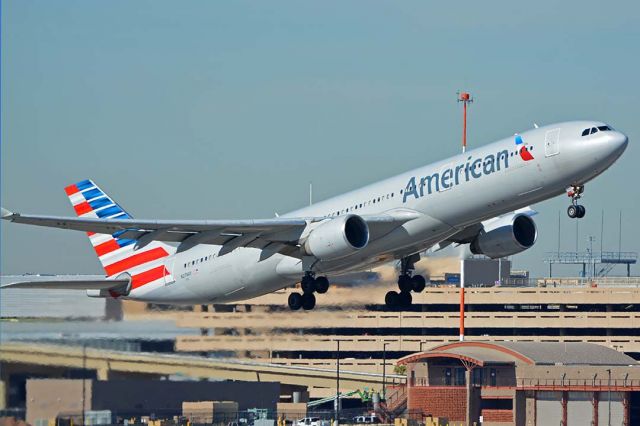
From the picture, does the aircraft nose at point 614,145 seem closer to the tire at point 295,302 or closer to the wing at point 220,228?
the wing at point 220,228

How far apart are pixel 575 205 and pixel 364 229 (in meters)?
7.14

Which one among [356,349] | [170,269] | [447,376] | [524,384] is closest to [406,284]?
[170,269]

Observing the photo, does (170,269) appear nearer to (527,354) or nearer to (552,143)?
(552,143)

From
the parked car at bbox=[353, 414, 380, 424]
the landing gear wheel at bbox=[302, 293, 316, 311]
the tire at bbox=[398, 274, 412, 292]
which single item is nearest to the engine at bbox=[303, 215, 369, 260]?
the landing gear wheel at bbox=[302, 293, 316, 311]

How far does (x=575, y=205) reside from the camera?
1783 inches

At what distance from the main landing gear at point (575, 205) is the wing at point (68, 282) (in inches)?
720

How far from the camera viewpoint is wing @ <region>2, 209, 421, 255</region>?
4697 centimetres

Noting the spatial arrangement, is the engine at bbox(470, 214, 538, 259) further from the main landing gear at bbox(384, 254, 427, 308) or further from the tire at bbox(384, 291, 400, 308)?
the tire at bbox(384, 291, 400, 308)

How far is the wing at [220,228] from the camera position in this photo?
154 ft

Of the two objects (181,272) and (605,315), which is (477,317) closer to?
(605,315)

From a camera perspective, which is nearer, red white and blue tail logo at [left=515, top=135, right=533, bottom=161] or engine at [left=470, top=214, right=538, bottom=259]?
red white and blue tail logo at [left=515, top=135, right=533, bottom=161]

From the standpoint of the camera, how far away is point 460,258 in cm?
5341

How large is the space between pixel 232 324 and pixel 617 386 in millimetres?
27293

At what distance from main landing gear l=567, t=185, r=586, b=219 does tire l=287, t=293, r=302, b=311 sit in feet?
37.7
